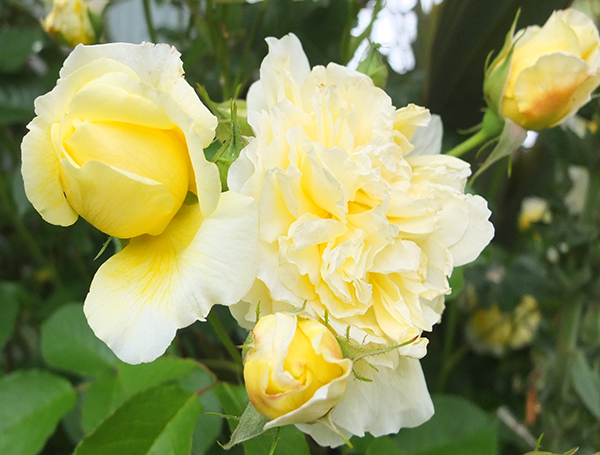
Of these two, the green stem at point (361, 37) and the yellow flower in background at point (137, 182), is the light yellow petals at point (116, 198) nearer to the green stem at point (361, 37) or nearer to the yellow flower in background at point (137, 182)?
the yellow flower in background at point (137, 182)

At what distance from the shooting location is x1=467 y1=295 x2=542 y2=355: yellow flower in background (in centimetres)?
76

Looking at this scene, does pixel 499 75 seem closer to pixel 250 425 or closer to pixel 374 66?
pixel 374 66

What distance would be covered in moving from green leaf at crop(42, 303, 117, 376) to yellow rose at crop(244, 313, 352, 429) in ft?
0.99

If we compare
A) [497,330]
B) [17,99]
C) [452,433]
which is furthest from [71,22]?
[497,330]

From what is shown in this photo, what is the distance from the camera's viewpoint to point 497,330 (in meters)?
0.76

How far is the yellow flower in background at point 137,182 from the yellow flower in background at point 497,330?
61 cm

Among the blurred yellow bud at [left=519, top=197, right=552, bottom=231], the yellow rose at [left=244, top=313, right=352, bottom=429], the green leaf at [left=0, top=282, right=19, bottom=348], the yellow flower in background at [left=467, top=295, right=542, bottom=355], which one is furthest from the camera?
the blurred yellow bud at [left=519, top=197, right=552, bottom=231]

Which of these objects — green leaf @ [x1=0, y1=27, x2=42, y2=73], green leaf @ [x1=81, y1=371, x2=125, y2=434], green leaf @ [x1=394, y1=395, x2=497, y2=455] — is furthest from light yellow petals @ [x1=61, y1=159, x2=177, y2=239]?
green leaf @ [x1=0, y1=27, x2=42, y2=73]

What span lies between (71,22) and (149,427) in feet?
1.28

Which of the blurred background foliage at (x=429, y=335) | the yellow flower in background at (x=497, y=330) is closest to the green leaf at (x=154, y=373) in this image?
the blurred background foliage at (x=429, y=335)

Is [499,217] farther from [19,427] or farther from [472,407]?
[19,427]

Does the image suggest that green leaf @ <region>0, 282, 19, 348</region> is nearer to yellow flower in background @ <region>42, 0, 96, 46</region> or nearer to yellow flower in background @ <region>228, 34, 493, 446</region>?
yellow flower in background @ <region>42, 0, 96, 46</region>

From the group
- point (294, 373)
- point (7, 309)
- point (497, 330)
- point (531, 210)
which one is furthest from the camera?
point (531, 210)

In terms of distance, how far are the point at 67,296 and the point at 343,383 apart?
579 millimetres
